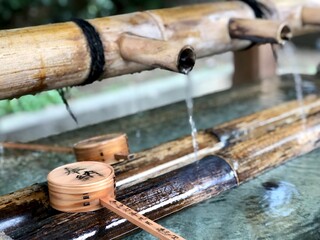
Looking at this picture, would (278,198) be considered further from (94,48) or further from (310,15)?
(310,15)

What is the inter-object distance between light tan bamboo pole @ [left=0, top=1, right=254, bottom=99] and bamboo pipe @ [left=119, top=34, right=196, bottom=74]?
0.11ft

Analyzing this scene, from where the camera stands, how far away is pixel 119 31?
110 inches

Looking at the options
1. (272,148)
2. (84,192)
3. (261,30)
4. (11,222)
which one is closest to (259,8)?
(261,30)

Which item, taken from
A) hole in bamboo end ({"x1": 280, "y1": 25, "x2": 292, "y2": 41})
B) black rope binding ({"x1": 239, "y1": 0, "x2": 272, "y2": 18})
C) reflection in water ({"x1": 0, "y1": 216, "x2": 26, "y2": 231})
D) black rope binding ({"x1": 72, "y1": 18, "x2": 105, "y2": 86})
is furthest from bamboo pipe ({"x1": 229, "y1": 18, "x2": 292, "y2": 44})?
reflection in water ({"x1": 0, "y1": 216, "x2": 26, "y2": 231})

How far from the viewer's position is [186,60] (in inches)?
95.4

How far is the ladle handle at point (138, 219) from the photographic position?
1.87 meters

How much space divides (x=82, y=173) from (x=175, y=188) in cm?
45

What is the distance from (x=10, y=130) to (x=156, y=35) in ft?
11.3

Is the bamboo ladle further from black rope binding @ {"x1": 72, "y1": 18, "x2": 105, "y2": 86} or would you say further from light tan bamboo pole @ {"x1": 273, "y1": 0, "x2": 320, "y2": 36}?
light tan bamboo pole @ {"x1": 273, "y1": 0, "x2": 320, "y2": 36}

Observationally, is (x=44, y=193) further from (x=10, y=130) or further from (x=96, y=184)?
(x=10, y=130)

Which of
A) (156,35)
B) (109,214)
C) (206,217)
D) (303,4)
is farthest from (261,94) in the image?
(109,214)

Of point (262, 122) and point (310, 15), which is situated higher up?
point (310, 15)

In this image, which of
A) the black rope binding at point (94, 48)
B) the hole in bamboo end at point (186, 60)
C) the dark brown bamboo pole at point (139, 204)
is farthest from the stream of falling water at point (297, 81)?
the black rope binding at point (94, 48)

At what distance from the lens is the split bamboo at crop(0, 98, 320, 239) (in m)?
2.10
